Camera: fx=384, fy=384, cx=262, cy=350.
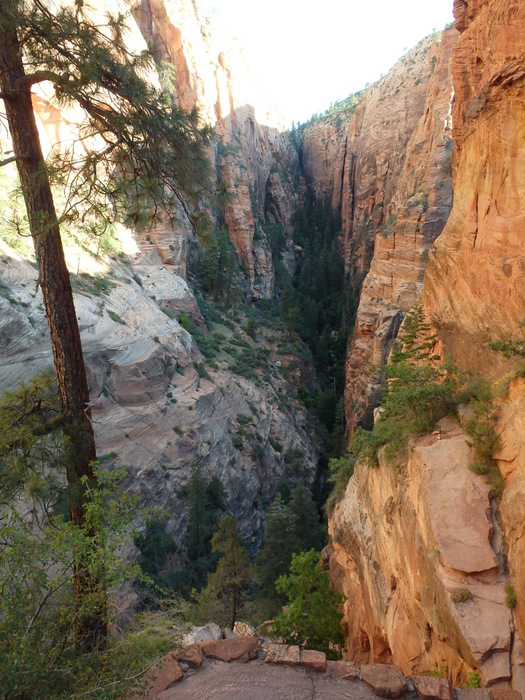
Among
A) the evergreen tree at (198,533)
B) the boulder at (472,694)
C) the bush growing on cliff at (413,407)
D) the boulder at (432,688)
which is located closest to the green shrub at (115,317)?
the evergreen tree at (198,533)

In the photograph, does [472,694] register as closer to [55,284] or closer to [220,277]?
[55,284]

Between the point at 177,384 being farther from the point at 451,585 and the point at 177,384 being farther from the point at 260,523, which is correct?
the point at 451,585

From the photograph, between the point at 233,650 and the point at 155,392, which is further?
the point at 155,392

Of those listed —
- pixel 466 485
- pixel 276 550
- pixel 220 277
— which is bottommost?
pixel 276 550

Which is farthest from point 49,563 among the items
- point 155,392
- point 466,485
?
point 155,392

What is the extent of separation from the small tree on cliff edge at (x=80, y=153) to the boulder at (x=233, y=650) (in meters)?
1.82

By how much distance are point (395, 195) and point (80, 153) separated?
35.2m

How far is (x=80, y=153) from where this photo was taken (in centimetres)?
505

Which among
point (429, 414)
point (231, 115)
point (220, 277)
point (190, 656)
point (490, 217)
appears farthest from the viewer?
point (231, 115)

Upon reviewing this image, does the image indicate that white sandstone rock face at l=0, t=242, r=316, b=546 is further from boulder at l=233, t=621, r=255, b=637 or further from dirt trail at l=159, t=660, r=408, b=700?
dirt trail at l=159, t=660, r=408, b=700

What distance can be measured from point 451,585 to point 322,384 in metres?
35.4

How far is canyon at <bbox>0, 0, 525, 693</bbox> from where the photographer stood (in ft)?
17.9

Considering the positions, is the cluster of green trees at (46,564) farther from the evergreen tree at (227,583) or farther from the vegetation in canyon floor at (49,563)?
the evergreen tree at (227,583)

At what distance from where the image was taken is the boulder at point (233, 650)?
543cm
